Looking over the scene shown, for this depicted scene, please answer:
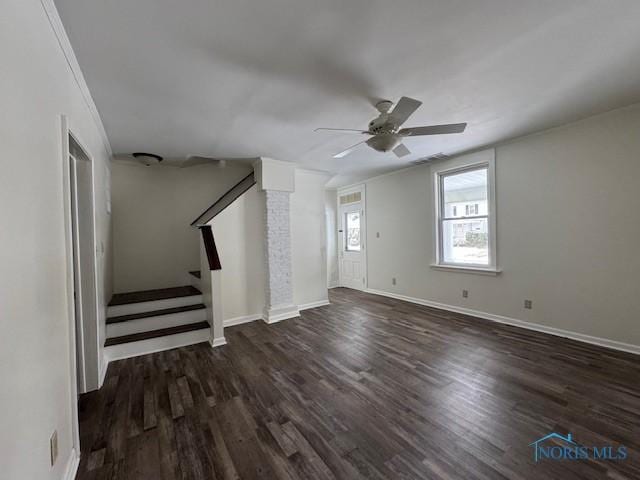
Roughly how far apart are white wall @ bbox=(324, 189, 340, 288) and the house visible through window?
2749 millimetres

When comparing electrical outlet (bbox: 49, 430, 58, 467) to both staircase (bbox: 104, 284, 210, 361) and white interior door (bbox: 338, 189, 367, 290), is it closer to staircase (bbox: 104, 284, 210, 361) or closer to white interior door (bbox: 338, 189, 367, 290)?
staircase (bbox: 104, 284, 210, 361)

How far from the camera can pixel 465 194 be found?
432 centimetres

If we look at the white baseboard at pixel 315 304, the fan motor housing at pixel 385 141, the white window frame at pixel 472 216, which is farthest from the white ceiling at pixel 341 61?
Result: the white baseboard at pixel 315 304

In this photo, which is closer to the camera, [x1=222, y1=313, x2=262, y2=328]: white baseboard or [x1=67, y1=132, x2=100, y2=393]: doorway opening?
[x1=67, y1=132, x2=100, y2=393]: doorway opening

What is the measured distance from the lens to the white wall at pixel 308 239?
15.5 feet

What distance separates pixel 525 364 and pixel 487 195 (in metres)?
2.38

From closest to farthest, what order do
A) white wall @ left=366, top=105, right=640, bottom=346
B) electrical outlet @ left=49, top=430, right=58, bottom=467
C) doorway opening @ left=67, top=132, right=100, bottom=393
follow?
electrical outlet @ left=49, top=430, right=58, bottom=467 < doorway opening @ left=67, top=132, right=100, bottom=393 < white wall @ left=366, top=105, right=640, bottom=346

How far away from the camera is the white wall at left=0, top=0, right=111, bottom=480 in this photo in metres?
0.94

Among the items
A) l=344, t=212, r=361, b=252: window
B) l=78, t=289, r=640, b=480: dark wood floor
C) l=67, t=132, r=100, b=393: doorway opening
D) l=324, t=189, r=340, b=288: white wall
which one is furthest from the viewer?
l=324, t=189, r=340, b=288: white wall

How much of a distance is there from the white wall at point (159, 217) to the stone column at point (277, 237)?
3.02ft

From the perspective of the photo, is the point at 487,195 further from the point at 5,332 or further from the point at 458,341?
the point at 5,332

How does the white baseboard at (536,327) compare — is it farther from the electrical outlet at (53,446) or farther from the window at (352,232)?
the electrical outlet at (53,446)

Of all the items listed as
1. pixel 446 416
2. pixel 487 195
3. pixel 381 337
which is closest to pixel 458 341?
pixel 381 337

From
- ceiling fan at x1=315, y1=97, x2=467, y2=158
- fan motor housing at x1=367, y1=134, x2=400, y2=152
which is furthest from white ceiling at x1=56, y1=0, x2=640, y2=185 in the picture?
fan motor housing at x1=367, y1=134, x2=400, y2=152
